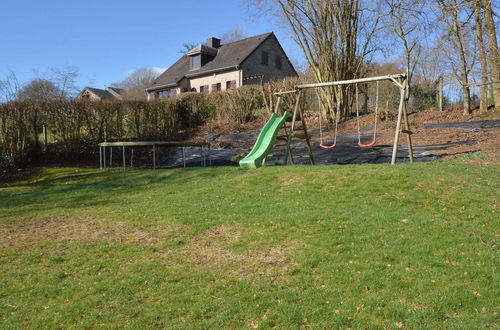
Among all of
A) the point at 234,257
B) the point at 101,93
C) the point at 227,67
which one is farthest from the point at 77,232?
the point at 101,93

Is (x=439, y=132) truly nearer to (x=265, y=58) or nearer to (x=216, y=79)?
(x=265, y=58)

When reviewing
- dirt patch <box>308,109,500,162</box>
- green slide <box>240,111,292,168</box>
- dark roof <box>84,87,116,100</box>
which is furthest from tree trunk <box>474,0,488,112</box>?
dark roof <box>84,87,116,100</box>

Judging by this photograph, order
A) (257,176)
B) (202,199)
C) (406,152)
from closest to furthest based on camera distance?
1. (202,199)
2. (257,176)
3. (406,152)

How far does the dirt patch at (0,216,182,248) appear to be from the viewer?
6207 millimetres

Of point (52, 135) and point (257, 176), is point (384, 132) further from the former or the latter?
point (52, 135)

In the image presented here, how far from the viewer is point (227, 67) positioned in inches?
1526

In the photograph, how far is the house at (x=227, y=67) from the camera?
128 feet

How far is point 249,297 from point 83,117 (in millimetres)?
15290

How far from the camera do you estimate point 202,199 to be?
8344 millimetres

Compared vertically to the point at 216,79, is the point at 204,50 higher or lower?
Answer: higher

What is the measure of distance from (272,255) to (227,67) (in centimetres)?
3511

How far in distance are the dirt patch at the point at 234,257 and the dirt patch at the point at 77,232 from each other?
2.30ft

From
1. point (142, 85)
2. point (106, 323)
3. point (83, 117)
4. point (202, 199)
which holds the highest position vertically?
point (142, 85)

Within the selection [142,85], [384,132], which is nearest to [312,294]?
[384,132]
